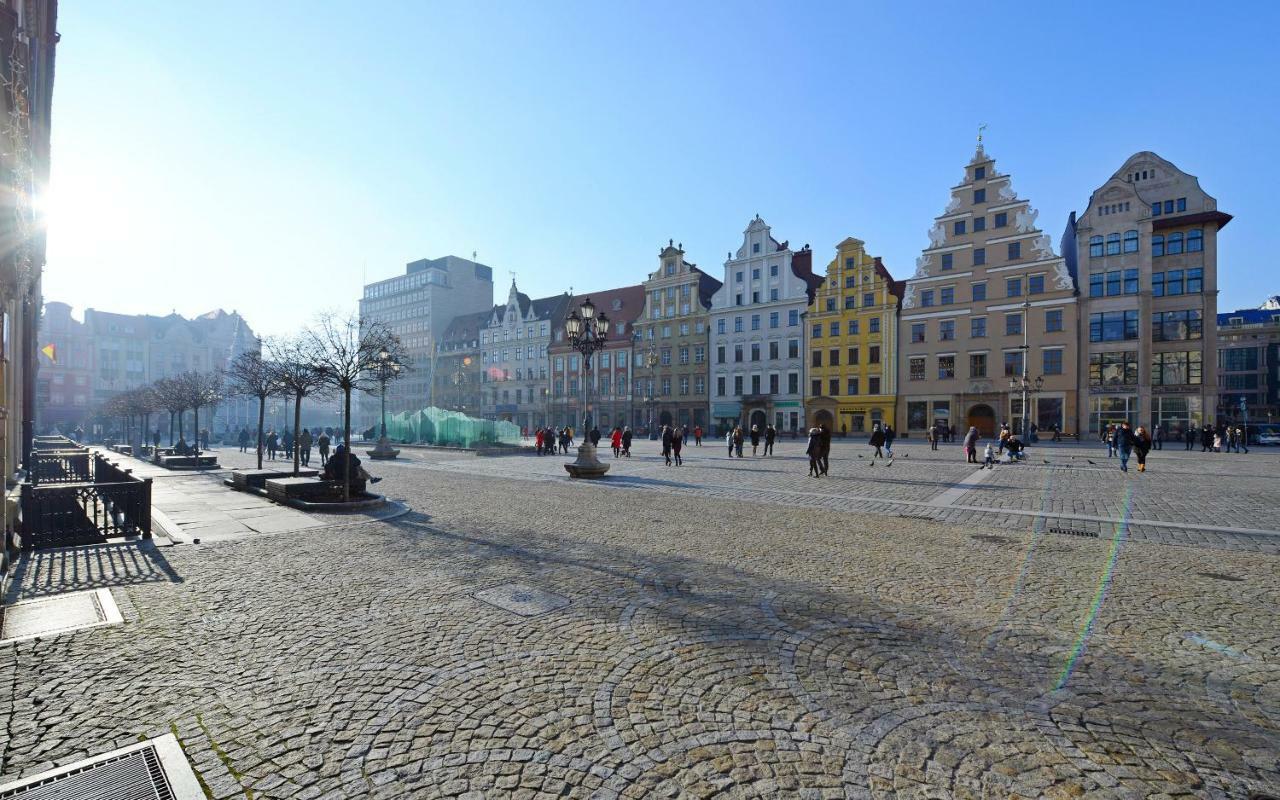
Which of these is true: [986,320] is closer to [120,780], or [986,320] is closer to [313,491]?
[313,491]

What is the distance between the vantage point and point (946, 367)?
155ft

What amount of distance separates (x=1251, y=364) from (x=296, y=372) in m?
104

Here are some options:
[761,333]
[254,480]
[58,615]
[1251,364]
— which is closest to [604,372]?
[761,333]

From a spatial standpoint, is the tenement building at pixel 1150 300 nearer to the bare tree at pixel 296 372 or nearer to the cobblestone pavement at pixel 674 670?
the cobblestone pavement at pixel 674 670

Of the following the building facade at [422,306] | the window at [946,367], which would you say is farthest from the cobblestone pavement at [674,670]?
the building facade at [422,306]

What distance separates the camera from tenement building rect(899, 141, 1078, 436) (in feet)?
143

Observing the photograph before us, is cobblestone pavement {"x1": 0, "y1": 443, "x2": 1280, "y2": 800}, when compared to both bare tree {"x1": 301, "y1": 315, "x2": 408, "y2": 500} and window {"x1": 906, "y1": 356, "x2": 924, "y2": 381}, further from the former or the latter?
window {"x1": 906, "y1": 356, "x2": 924, "y2": 381}

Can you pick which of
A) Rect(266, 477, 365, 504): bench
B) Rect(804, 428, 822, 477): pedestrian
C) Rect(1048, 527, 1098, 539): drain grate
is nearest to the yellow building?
Rect(804, 428, 822, 477): pedestrian

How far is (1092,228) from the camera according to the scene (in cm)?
4369

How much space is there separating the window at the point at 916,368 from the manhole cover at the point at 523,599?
49.7 metres

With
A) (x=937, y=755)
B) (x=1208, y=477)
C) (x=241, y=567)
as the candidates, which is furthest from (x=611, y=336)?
(x=937, y=755)

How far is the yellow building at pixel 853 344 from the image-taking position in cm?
4997

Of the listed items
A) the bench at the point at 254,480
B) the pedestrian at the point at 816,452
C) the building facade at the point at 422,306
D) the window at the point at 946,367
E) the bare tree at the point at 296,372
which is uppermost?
the building facade at the point at 422,306

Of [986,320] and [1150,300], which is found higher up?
[1150,300]
